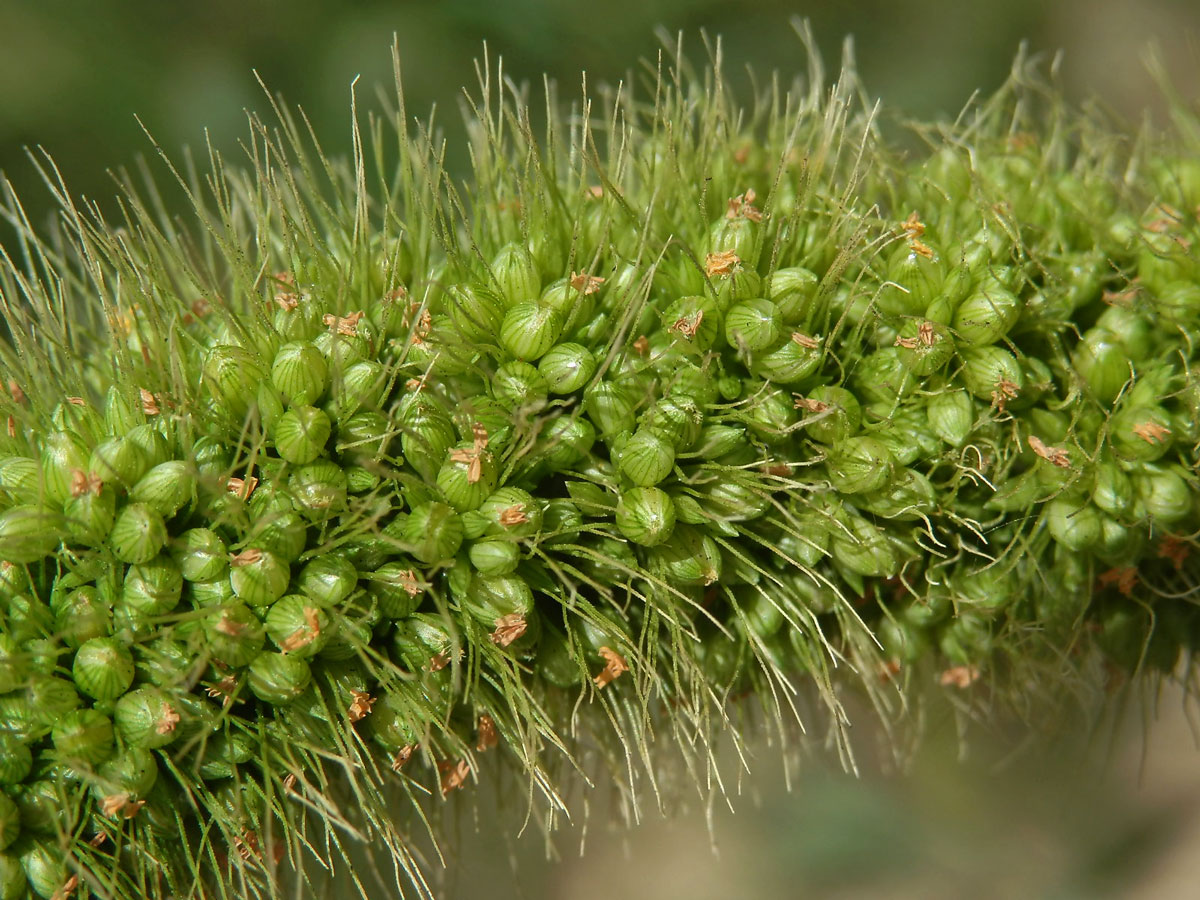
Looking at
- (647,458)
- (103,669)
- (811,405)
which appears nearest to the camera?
(103,669)

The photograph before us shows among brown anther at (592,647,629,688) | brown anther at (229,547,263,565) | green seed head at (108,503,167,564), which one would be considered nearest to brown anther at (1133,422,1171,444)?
brown anther at (592,647,629,688)

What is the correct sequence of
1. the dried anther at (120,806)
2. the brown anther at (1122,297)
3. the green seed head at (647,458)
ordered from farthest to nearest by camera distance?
the brown anther at (1122,297) < the green seed head at (647,458) < the dried anther at (120,806)

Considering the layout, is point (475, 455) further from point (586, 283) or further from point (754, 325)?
point (754, 325)

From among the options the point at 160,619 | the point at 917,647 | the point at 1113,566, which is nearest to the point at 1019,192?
the point at 1113,566

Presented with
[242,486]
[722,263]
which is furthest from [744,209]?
[242,486]

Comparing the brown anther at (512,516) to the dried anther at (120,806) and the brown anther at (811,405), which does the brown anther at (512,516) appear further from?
the dried anther at (120,806)

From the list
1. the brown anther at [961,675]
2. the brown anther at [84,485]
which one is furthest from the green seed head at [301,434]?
the brown anther at [961,675]
